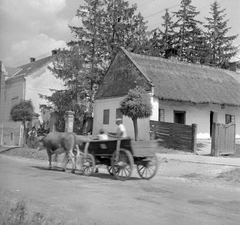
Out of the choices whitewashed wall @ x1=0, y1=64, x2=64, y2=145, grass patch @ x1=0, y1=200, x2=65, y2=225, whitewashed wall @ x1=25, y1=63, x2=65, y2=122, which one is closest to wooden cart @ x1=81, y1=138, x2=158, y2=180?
grass patch @ x1=0, y1=200, x2=65, y2=225

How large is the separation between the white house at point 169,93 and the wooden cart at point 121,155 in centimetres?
1428

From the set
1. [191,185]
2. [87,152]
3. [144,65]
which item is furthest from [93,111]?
[191,185]

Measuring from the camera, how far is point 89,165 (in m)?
12.9

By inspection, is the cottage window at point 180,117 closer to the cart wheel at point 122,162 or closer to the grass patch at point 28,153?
the grass patch at point 28,153

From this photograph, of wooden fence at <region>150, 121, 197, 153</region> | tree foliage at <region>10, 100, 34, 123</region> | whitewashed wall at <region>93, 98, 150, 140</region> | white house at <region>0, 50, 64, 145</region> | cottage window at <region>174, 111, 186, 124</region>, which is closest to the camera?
wooden fence at <region>150, 121, 197, 153</region>

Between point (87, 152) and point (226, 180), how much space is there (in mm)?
4590

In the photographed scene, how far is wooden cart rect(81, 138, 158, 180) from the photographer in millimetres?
11562

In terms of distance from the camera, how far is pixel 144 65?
30000mm

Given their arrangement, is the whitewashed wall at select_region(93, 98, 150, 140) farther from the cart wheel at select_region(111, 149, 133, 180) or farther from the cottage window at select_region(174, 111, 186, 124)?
the cart wheel at select_region(111, 149, 133, 180)

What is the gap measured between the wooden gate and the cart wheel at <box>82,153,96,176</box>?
888cm

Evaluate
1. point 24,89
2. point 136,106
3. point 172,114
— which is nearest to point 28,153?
point 136,106

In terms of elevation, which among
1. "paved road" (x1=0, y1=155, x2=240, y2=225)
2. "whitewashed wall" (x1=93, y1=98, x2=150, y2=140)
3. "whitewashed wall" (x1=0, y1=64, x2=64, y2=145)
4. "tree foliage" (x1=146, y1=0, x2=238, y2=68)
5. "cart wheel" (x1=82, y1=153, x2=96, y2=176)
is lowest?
"paved road" (x1=0, y1=155, x2=240, y2=225)

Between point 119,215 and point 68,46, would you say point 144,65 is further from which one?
point 119,215

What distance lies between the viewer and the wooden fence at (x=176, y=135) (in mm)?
21672
